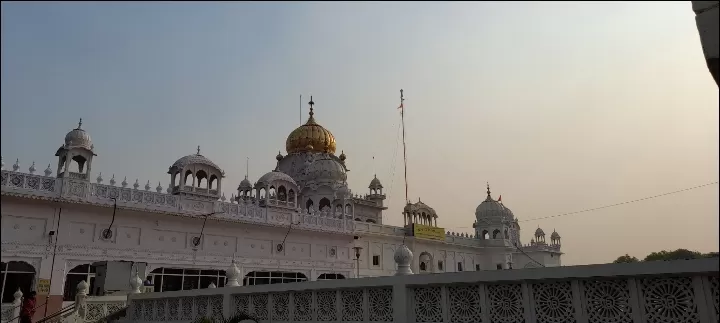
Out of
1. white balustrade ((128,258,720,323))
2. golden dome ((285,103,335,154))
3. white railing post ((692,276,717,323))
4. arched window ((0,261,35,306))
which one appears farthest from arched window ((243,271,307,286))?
white railing post ((692,276,717,323))

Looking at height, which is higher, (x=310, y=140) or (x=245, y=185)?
(x=310, y=140)

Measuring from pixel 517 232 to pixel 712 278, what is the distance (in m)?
44.6

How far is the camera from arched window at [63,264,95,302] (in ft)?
67.6

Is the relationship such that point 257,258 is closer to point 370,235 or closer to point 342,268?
point 342,268

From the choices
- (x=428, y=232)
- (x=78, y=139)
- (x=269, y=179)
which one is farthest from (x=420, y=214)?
(x=78, y=139)

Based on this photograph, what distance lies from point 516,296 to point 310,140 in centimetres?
3817

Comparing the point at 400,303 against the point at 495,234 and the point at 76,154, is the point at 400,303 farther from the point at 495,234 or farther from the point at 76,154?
the point at 495,234

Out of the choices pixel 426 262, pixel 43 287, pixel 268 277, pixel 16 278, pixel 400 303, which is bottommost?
pixel 400 303

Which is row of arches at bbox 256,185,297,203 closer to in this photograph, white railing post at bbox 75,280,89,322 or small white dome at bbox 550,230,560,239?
white railing post at bbox 75,280,89,322

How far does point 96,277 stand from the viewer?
20.7 meters

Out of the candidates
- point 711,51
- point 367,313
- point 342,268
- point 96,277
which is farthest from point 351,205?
point 711,51

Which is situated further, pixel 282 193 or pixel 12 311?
pixel 282 193

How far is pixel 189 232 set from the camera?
24.5 metres

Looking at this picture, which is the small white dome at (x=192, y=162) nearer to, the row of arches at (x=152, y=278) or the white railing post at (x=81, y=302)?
the row of arches at (x=152, y=278)
